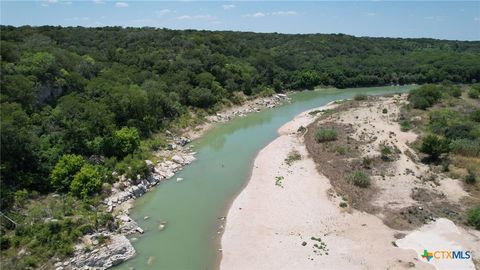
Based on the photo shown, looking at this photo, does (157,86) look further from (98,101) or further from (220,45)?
(220,45)

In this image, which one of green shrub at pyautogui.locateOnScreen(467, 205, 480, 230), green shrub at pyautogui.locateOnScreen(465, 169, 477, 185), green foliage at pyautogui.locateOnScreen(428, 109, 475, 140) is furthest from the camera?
green foliage at pyautogui.locateOnScreen(428, 109, 475, 140)

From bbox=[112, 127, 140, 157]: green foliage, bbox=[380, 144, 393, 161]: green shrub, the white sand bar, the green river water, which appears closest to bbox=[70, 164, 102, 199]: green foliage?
the green river water

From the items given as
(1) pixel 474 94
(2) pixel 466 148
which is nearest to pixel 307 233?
(2) pixel 466 148

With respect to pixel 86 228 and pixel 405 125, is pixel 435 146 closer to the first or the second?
pixel 405 125

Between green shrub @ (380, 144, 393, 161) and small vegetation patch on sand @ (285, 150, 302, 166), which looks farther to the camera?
small vegetation patch on sand @ (285, 150, 302, 166)

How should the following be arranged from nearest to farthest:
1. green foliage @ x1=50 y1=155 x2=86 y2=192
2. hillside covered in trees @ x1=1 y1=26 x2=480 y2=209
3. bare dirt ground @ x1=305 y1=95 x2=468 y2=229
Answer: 1. bare dirt ground @ x1=305 y1=95 x2=468 y2=229
2. green foliage @ x1=50 y1=155 x2=86 y2=192
3. hillside covered in trees @ x1=1 y1=26 x2=480 y2=209

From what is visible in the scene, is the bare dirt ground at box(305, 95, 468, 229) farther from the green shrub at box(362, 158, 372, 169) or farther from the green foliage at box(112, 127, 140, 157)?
the green foliage at box(112, 127, 140, 157)

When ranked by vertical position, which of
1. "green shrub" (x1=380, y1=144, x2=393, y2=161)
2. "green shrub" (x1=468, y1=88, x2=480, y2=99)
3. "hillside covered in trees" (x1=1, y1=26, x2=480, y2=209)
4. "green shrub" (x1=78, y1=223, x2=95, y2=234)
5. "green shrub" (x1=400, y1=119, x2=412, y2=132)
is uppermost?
"hillside covered in trees" (x1=1, y1=26, x2=480, y2=209)
